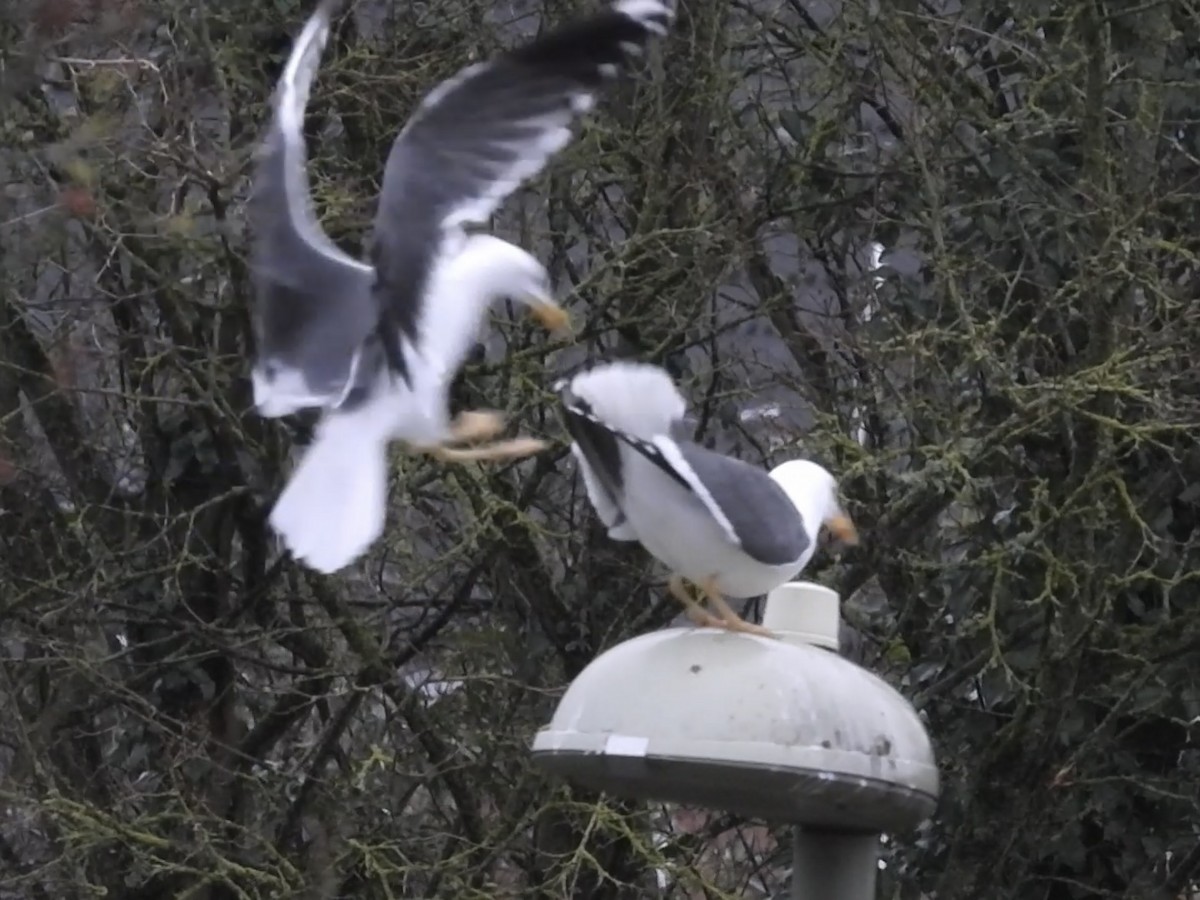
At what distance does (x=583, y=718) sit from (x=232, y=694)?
11.0ft

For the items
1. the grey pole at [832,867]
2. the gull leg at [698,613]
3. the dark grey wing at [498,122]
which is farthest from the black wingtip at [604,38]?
the grey pole at [832,867]

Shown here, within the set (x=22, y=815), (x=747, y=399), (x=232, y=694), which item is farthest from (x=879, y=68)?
(x=22, y=815)

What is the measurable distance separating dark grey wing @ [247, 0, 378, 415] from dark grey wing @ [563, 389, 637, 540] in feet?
2.39

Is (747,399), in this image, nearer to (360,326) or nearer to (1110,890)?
(1110,890)

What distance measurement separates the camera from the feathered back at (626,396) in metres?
3.00

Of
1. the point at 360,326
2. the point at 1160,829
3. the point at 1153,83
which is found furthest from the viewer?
the point at 1160,829

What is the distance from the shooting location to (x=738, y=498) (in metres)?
3.10

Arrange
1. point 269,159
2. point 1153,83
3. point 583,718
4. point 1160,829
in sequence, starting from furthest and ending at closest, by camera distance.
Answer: point 1160,829 < point 1153,83 < point 269,159 < point 583,718

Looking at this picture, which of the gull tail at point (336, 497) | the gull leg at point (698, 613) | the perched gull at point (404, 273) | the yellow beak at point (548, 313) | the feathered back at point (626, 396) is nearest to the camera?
the feathered back at point (626, 396)

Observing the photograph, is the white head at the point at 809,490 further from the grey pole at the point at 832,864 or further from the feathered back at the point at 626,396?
the feathered back at the point at 626,396

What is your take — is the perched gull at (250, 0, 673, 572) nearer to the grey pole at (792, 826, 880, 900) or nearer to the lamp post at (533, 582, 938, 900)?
the lamp post at (533, 582, 938, 900)

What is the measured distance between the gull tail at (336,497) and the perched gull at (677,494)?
0.40m

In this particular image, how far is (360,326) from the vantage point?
4062 mm

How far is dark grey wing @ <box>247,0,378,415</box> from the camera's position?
13.1 feet
